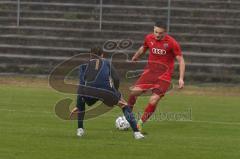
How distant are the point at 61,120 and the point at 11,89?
9.68 metres

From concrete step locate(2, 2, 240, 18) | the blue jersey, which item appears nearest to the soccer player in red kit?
the blue jersey

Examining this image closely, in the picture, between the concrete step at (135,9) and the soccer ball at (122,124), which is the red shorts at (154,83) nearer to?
the soccer ball at (122,124)

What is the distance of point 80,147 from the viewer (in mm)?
13008

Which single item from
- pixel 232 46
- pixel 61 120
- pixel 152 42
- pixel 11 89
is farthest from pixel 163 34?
pixel 232 46

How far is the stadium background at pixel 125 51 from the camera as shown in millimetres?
18125

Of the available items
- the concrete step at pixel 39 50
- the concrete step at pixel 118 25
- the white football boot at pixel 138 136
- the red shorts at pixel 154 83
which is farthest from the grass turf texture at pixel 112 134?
the concrete step at pixel 118 25

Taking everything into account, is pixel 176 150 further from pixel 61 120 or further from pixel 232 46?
pixel 232 46

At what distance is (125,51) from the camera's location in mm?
32562

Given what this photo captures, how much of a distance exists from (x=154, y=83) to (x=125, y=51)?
15.7 metres

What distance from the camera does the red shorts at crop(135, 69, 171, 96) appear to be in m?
16.7

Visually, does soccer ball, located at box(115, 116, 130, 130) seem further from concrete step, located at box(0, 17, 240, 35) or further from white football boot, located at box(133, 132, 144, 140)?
concrete step, located at box(0, 17, 240, 35)

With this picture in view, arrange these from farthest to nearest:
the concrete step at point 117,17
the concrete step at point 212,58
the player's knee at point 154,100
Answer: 1. the concrete step at point 117,17
2. the concrete step at point 212,58
3. the player's knee at point 154,100

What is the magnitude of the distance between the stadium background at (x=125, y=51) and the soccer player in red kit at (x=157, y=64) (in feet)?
2.39

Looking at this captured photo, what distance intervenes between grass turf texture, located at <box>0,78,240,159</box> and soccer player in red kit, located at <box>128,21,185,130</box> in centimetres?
72
